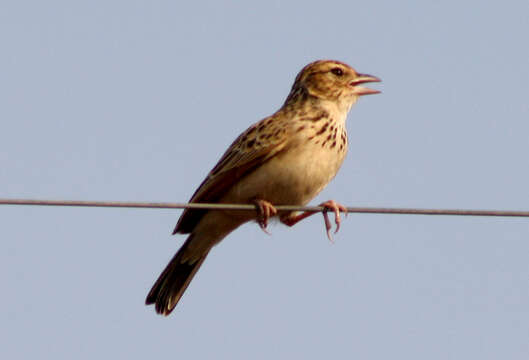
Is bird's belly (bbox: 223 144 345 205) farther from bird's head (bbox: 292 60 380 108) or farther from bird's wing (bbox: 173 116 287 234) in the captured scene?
bird's head (bbox: 292 60 380 108)

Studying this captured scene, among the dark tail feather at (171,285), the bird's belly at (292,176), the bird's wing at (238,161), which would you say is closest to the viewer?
the bird's belly at (292,176)

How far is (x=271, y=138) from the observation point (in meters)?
9.11

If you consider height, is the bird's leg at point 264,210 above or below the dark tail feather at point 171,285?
above

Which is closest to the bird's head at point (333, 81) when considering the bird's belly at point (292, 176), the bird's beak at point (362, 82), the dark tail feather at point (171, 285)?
the bird's beak at point (362, 82)

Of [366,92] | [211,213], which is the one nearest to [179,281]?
[211,213]

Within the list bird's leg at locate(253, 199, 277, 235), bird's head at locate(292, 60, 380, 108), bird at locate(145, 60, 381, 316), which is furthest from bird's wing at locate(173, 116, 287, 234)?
bird's head at locate(292, 60, 380, 108)

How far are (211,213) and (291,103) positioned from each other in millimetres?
1378

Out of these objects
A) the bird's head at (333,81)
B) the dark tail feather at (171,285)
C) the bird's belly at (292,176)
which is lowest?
the dark tail feather at (171,285)

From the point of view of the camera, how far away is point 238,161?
9242 millimetres

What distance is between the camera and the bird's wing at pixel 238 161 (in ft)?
29.8

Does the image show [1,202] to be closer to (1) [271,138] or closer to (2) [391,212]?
(2) [391,212]

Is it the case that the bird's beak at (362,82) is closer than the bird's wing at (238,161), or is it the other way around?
the bird's wing at (238,161)

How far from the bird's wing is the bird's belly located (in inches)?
3.0

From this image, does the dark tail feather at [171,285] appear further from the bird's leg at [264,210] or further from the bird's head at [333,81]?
the bird's head at [333,81]
